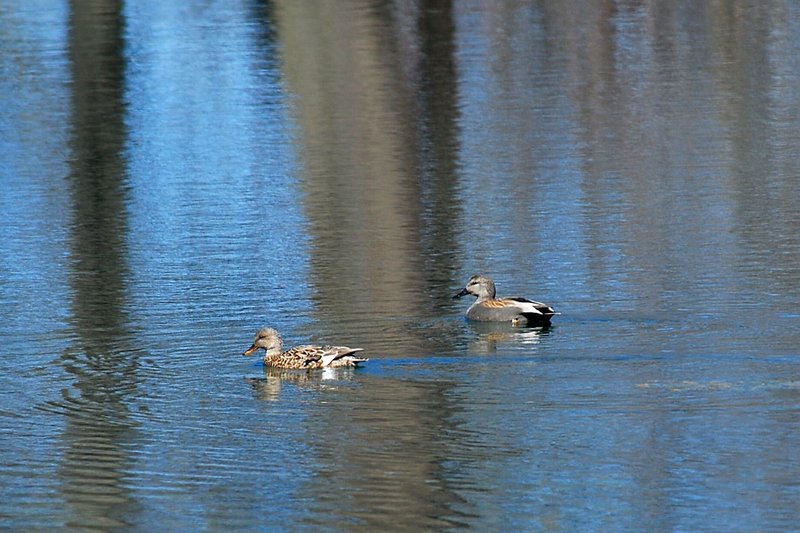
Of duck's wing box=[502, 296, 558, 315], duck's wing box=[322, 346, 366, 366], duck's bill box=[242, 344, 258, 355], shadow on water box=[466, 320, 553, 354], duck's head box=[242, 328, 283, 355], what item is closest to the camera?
duck's wing box=[322, 346, 366, 366]

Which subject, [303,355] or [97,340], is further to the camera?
[97,340]

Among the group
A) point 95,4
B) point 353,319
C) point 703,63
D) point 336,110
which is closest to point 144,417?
point 353,319

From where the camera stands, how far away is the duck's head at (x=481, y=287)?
16250 mm

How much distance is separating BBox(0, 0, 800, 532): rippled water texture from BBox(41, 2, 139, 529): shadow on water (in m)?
0.04

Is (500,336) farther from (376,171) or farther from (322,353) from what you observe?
(376,171)

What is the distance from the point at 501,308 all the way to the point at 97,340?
345cm

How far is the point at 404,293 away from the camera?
56.4ft

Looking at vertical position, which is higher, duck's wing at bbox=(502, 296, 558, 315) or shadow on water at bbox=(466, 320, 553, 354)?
duck's wing at bbox=(502, 296, 558, 315)

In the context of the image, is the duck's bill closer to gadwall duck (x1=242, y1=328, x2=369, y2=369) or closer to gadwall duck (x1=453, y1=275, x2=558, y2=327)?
gadwall duck (x1=242, y1=328, x2=369, y2=369)

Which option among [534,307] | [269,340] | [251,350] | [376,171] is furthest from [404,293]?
[376,171]

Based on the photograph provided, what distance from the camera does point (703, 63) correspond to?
37.7 m

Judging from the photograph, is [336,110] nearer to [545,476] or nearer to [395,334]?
[395,334]

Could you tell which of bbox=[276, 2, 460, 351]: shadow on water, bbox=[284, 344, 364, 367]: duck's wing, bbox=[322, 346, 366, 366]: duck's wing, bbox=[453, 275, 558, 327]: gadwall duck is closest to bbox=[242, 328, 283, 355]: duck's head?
bbox=[284, 344, 364, 367]: duck's wing

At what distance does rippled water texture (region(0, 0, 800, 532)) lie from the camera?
11109 millimetres
